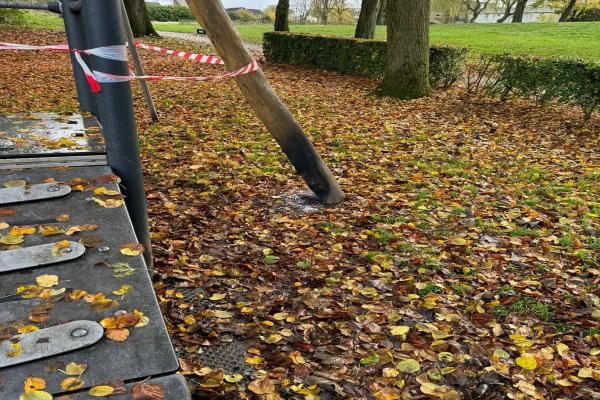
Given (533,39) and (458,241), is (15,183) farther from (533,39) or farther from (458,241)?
(533,39)

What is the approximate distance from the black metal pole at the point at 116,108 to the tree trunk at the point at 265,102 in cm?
177

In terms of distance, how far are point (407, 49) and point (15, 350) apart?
9.26 metres

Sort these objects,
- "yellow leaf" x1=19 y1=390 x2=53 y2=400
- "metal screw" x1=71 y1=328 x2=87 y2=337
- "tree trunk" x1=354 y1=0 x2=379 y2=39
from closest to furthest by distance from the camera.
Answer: "yellow leaf" x1=19 y1=390 x2=53 y2=400 → "metal screw" x1=71 y1=328 x2=87 y2=337 → "tree trunk" x1=354 y1=0 x2=379 y2=39

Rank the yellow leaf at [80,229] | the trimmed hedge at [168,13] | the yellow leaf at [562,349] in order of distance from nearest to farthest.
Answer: the yellow leaf at [80,229] < the yellow leaf at [562,349] < the trimmed hedge at [168,13]

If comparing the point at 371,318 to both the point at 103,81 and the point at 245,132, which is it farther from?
the point at 245,132

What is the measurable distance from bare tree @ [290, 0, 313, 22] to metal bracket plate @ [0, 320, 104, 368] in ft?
170

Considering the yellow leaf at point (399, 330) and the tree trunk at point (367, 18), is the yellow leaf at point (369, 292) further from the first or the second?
the tree trunk at point (367, 18)

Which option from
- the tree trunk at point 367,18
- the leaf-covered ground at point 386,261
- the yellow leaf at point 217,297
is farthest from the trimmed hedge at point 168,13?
the yellow leaf at point 217,297

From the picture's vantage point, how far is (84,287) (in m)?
1.84

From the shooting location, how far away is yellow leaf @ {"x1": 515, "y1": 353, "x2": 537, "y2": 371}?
270 cm

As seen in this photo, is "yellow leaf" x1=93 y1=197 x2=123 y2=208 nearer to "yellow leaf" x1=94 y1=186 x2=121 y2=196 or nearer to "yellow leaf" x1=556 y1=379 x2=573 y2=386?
"yellow leaf" x1=94 y1=186 x2=121 y2=196

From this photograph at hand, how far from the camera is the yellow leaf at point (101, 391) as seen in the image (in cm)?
141

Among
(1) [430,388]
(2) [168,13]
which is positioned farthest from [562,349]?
(2) [168,13]

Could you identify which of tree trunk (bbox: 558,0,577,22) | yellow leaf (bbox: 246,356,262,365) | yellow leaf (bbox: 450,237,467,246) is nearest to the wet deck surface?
yellow leaf (bbox: 246,356,262,365)
